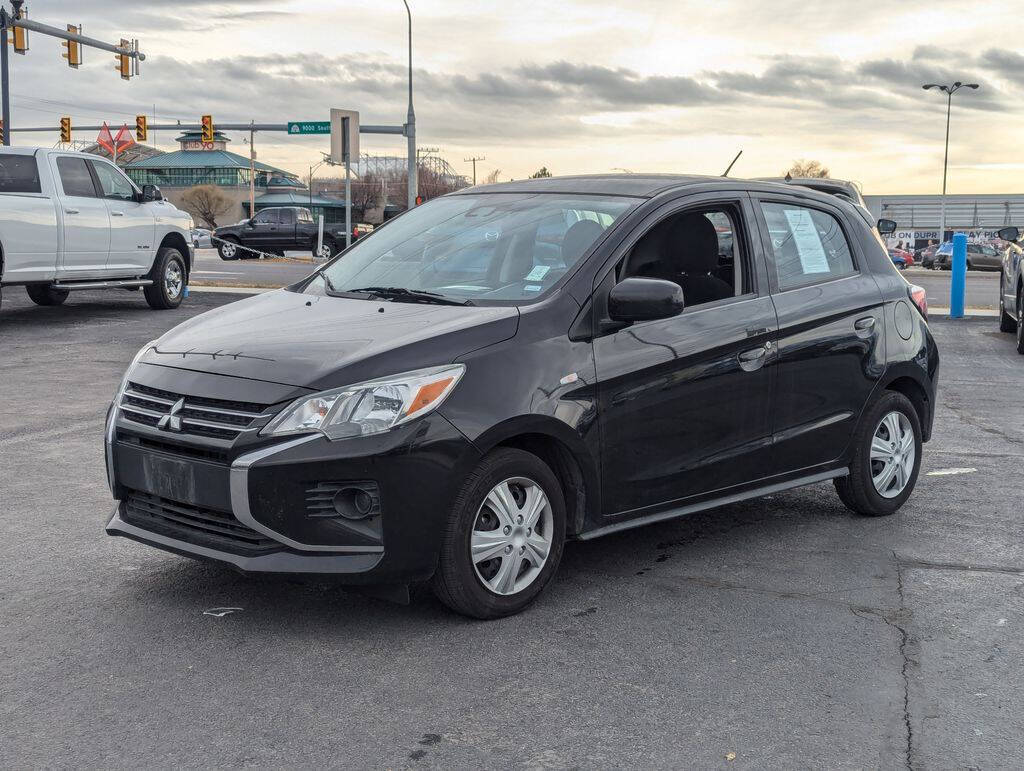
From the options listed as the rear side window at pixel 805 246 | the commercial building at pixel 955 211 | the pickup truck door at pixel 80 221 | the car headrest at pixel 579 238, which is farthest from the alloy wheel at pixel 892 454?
the commercial building at pixel 955 211

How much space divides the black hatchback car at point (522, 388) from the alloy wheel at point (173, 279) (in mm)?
12281

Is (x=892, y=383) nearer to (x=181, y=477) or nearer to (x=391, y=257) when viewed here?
(x=391, y=257)

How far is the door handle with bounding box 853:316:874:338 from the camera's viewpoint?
5996 mm

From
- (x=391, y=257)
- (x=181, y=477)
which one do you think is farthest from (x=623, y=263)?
(x=181, y=477)

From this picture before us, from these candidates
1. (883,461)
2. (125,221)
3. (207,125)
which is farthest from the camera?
(207,125)

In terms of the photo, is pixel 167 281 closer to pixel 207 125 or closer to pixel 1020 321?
pixel 1020 321

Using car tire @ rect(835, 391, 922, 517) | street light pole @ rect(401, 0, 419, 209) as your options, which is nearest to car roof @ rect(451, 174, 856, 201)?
car tire @ rect(835, 391, 922, 517)

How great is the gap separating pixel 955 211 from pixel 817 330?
98.3 m

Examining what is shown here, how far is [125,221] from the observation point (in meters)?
16.4

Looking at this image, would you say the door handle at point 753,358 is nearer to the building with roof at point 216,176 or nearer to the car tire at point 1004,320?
the car tire at point 1004,320

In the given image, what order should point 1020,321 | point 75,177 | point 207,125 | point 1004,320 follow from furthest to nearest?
point 207,125 → point 1004,320 → point 75,177 → point 1020,321

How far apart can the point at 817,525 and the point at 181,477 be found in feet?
10.7

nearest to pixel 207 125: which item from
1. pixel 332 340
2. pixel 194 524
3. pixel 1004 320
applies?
pixel 1004 320

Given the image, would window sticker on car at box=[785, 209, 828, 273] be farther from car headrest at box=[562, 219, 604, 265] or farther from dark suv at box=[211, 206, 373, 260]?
dark suv at box=[211, 206, 373, 260]
